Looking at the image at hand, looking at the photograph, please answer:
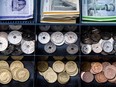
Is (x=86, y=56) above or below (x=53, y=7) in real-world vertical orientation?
below

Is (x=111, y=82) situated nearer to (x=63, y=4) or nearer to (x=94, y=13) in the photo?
(x=94, y=13)

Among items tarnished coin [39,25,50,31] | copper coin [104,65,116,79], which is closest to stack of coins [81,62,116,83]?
copper coin [104,65,116,79]

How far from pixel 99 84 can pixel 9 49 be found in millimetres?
670

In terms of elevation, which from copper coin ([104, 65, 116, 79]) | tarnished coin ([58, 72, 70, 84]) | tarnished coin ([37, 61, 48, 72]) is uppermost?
tarnished coin ([37, 61, 48, 72])

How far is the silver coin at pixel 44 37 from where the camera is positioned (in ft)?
5.35

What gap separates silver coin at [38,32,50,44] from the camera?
1630 mm

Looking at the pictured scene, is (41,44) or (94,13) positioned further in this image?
(41,44)

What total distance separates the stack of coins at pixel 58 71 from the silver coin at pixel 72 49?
0.10 metres

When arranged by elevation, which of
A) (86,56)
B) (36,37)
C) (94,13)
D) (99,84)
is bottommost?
(99,84)

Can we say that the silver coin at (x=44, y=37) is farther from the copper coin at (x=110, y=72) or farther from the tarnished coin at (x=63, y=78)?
the copper coin at (x=110, y=72)

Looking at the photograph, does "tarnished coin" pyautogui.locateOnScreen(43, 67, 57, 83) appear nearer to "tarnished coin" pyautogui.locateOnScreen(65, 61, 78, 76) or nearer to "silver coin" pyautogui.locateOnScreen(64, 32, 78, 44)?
"tarnished coin" pyautogui.locateOnScreen(65, 61, 78, 76)

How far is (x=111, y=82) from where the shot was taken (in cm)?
165

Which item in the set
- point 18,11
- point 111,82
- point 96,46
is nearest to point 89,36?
point 96,46

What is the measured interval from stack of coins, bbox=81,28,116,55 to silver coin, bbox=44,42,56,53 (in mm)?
196
